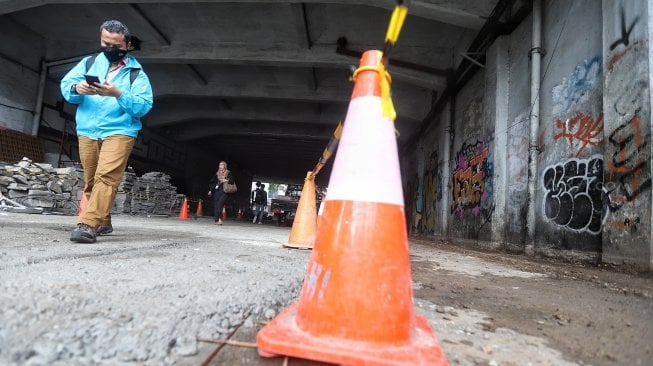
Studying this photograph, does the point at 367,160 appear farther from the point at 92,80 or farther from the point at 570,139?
the point at 570,139

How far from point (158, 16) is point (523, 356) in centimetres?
1052

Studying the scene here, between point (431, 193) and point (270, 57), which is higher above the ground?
point (270, 57)

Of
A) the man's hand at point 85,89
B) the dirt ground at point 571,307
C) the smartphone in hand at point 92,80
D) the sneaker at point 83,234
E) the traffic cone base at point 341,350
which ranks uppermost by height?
the smartphone in hand at point 92,80

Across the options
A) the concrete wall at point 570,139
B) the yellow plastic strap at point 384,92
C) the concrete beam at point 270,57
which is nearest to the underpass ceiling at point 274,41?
the concrete beam at point 270,57

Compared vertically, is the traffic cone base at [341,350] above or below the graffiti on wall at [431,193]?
below

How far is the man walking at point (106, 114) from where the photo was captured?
121 inches

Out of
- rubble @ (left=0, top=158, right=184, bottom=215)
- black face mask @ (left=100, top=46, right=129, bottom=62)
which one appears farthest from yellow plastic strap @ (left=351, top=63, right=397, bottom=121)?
rubble @ (left=0, top=158, right=184, bottom=215)

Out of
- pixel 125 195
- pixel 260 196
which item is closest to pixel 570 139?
pixel 125 195

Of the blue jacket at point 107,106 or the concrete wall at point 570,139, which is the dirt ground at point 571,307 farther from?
the blue jacket at point 107,106

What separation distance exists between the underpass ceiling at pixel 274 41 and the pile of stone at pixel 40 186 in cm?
349

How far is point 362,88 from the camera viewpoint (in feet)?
4.79

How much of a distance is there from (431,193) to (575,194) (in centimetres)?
670

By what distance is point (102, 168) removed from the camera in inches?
122

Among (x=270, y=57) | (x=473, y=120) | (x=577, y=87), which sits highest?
(x=270, y=57)
